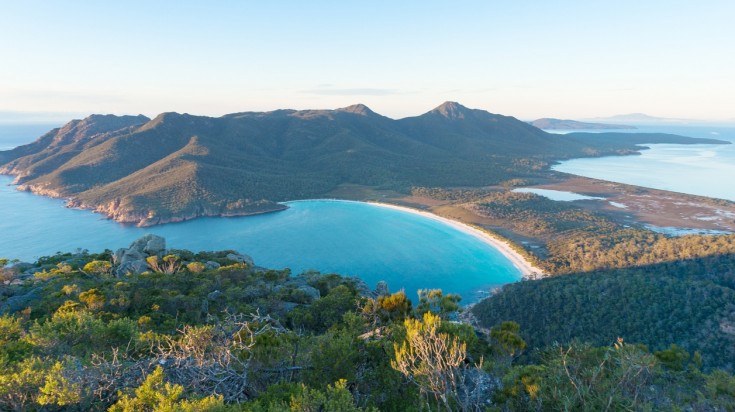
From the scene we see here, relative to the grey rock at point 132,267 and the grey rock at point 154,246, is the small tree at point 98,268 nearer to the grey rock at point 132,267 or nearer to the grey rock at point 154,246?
the grey rock at point 132,267

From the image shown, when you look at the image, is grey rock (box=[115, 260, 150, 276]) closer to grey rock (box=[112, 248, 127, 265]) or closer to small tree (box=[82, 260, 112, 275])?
small tree (box=[82, 260, 112, 275])

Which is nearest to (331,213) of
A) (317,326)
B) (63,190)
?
(317,326)

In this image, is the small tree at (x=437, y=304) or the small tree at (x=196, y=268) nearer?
the small tree at (x=437, y=304)

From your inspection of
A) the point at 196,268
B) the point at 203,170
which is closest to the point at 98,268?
the point at 196,268

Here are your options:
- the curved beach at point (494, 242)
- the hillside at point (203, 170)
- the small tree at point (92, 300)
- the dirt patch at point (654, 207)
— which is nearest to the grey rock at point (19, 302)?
the small tree at point (92, 300)

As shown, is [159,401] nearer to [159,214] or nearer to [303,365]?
[303,365]

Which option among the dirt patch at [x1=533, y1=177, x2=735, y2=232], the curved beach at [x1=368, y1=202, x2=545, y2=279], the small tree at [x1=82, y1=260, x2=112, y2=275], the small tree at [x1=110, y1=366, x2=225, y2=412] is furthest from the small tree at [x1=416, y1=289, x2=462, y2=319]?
the dirt patch at [x1=533, y1=177, x2=735, y2=232]

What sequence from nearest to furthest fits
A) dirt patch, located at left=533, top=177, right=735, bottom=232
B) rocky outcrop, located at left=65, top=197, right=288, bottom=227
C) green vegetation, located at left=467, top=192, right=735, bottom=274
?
green vegetation, located at left=467, top=192, right=735, bottom=274, dirt patch, located at left=533, top=177, right=735, bottom=232, rocky outcrop, located at left=65, top=197, right=288, bottom=227
